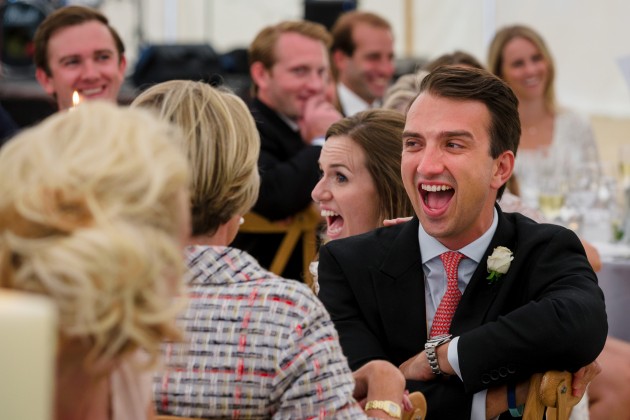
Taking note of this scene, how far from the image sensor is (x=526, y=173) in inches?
224

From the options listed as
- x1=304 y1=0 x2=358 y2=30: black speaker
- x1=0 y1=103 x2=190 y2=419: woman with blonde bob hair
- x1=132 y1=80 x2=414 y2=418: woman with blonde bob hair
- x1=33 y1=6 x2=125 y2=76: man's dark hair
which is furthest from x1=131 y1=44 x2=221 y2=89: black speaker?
x1=0 y1=103 x2=190 y2=419: woman with blonde bob hair

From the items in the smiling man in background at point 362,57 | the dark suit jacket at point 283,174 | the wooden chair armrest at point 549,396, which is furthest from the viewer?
the smiling man in background at point 362,57

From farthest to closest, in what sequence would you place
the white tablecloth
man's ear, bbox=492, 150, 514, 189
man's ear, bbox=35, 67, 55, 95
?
man's ear, bbox=35, 67, 55, 95
the white tablecloth
man's ear, bbox=492, 150, 514, 189

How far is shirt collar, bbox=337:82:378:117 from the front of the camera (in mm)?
6543

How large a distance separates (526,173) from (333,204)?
2.60 meters

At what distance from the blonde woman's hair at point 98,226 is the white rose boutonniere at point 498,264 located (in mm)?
1410

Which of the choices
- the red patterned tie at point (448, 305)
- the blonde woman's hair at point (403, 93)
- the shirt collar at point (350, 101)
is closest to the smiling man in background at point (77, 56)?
the blonde woman's hair at point (403, 93)

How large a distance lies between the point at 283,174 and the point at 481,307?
222cm

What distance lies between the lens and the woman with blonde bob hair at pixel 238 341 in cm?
198

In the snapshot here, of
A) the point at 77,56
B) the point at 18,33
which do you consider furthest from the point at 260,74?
the point at 18,33

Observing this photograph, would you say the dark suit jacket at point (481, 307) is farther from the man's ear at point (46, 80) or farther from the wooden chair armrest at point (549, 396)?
the man's ear at point (46, 80)

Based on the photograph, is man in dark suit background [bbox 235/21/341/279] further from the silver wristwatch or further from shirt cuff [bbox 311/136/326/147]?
the silver wristwatch

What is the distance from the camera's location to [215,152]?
214 centimetres

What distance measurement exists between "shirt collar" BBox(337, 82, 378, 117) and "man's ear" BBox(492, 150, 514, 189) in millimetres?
3651
